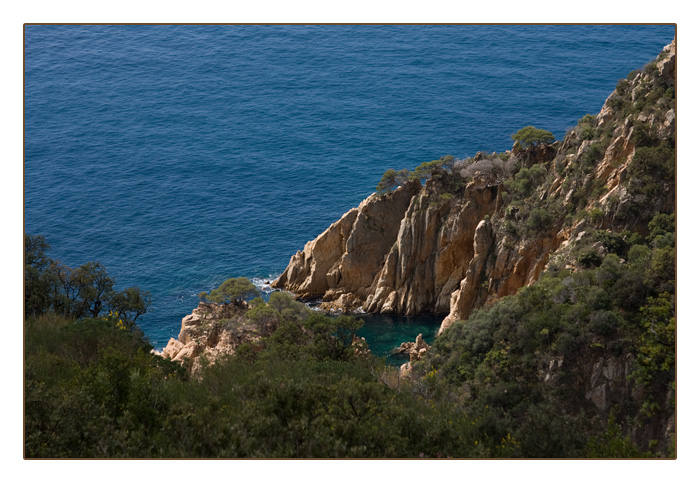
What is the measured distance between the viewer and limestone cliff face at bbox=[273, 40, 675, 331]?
126 feet

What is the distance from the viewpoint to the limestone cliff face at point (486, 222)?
38.3 m

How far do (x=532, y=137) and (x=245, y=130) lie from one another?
30.4m

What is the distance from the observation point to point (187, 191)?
74.2 metres

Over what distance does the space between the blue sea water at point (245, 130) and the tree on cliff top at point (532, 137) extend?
14.8 ft

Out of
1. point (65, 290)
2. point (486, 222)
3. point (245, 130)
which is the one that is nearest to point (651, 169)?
point (486, 222)

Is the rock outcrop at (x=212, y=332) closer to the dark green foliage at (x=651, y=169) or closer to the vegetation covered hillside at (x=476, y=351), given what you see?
A: the vegetation covered hillside at (x=476, y=351)

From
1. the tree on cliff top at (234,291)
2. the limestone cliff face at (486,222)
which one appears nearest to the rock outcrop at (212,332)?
the tree on cliff top at (234,291)

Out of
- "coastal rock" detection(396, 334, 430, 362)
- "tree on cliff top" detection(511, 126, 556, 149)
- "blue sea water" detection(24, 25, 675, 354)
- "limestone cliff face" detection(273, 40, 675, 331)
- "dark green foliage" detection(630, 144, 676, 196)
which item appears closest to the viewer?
"dark green foliage" detection(630, 144, 676, 196)

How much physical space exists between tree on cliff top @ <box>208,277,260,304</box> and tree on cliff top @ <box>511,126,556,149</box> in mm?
20831

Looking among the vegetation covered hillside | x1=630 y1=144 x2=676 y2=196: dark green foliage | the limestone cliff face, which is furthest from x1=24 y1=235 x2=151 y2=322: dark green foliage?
x1=630 y1=144 x2=676 y2=196: dark green foliage

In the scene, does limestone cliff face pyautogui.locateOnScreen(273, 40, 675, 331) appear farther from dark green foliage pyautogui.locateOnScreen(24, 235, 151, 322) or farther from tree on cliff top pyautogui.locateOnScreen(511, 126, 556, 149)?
dark green foliage pyautogui.locateOnScreen(24, 235, 151, 322)

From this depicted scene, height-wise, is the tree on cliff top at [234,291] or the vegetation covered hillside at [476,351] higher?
the vegetation covered hillside at [476,351]

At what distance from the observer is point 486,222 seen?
51.2m

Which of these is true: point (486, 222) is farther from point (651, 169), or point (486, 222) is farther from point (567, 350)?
point (567, 350)
